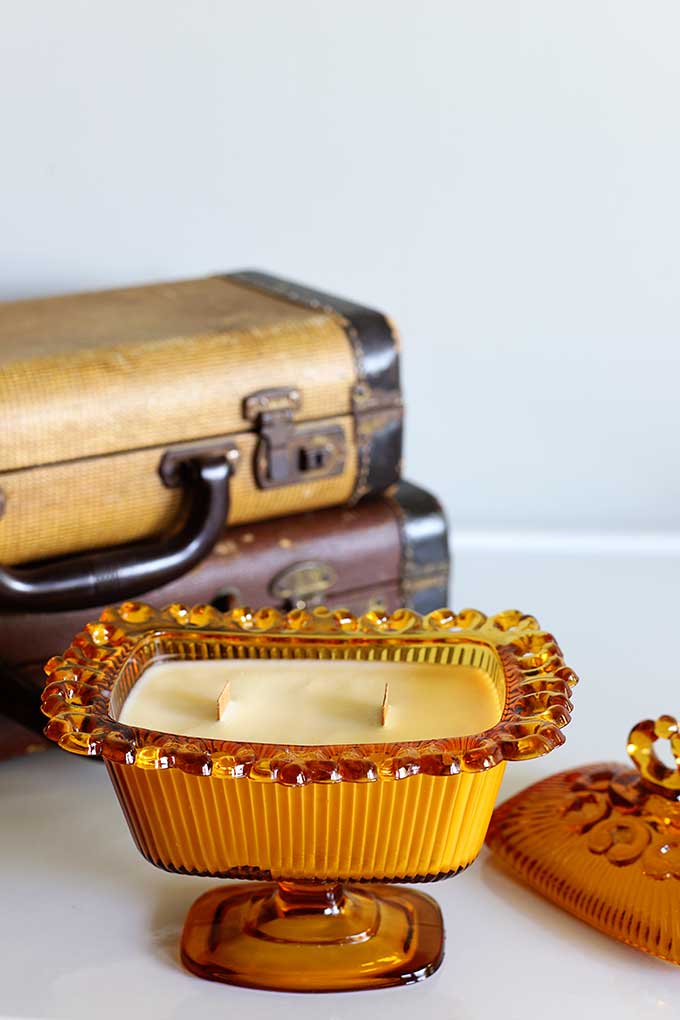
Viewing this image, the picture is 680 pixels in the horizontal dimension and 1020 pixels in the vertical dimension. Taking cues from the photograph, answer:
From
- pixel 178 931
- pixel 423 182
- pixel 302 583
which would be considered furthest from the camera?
pixel 423 182

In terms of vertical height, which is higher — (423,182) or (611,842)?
(423,182)

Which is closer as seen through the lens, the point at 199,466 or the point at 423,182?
the point at 199,466

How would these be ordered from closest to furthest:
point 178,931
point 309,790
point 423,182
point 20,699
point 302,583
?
point 309,790 → point 178,931 → point 20,699 → point 302,583 → point 423,182

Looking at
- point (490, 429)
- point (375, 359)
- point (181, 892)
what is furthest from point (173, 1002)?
point (490, 429)

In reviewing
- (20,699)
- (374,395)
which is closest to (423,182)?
(374,395)

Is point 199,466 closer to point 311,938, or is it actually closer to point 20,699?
point 20,699

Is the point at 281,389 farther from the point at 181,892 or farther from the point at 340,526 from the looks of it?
the point at 181,892

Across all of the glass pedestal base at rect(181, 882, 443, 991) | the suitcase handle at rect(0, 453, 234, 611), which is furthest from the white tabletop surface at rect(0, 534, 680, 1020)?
the suitcase handle at rect(0, 453, 234, 611)
